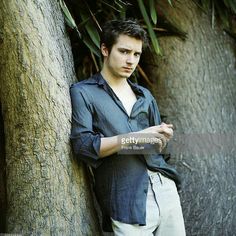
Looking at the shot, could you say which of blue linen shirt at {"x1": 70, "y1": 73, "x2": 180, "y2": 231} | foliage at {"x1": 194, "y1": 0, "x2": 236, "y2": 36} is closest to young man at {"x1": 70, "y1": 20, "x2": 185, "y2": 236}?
blue linen shirt at {"x1": 70, "y1": 73, "x2": 180, "y2": 231}

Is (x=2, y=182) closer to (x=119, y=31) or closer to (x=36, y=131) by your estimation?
(x=36, y=131)

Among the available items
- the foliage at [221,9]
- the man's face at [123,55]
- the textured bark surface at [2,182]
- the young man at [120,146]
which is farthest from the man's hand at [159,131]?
the foliage at [221,9]

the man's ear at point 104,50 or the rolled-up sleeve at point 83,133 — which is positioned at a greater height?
the man's ear at point 104,50

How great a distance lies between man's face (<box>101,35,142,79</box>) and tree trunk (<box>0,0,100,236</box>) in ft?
0.87

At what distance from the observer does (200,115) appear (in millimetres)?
3283

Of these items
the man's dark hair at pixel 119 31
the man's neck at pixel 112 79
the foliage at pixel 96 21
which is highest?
the foliage at pixel 96 21

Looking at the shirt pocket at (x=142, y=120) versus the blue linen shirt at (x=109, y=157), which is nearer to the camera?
the blue linen shirt at (x=109, y=157)

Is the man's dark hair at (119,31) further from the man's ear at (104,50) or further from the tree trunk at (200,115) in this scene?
the tree trunk at (200,115)

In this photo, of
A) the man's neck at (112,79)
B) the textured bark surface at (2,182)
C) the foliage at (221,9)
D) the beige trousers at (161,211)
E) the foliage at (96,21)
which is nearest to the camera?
the beige trousers at (161,211)

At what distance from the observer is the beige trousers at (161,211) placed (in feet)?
7.93

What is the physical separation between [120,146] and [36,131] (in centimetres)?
39

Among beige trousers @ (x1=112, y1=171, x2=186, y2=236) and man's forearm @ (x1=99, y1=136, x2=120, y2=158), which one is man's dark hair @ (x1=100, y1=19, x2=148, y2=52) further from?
beige trousers @ (x1=112, y1=171, x2=186, y2=236)
